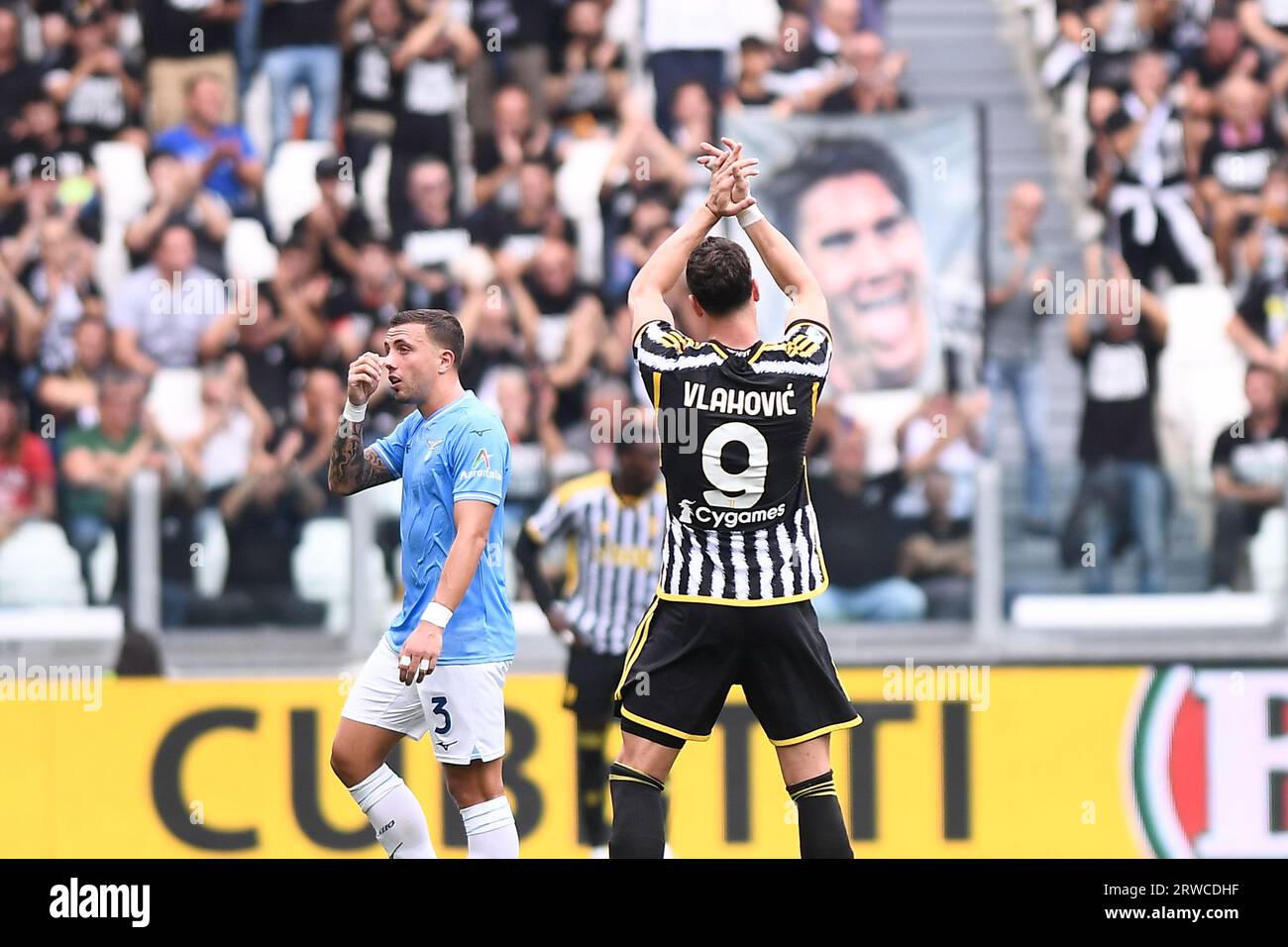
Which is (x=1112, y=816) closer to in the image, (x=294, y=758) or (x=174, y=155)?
(x=294, y=758)

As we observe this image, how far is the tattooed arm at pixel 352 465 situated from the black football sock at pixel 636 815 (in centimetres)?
136

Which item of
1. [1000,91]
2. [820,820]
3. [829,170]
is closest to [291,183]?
[829,170]

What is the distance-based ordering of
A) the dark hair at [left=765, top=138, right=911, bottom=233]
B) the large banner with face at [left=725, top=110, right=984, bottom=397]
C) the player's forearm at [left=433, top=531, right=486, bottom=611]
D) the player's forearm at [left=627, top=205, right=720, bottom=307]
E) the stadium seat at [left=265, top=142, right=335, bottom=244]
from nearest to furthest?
the player's forearm at [left=627, top=205, right=720, bottom=307] → the player's forearm at [left=433, top=531, right=486, bottom=611] → the large banner with face at [left=725, top=110, right=984, bottom=397] → the dark hair at [left=765, top=138, right=911, bottom=233] → the stadium seat at [left=265, top=142, right=335, bottom=244]

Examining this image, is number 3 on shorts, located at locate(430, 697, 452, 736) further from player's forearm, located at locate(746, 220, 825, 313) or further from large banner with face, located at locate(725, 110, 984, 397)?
large banner with face, located at locate(725, 110, 984, 397)

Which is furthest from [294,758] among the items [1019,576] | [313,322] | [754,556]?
[754,556]

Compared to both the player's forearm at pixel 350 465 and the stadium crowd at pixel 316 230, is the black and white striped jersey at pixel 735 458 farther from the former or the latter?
the stadium crowd at pixel 316 230

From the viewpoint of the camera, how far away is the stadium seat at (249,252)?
33.7ft

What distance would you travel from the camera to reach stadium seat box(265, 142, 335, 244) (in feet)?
34.4

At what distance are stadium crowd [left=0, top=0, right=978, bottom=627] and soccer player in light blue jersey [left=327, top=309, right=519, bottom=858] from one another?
279 centimetres

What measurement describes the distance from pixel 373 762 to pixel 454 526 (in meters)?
0.82

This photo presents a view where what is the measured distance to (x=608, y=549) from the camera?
8.90 m

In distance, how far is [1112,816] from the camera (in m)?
9.13

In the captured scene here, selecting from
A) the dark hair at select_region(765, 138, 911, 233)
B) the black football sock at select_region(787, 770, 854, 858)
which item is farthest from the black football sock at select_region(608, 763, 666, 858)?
the dark hair at select_region(765, 138, 911, 233)
